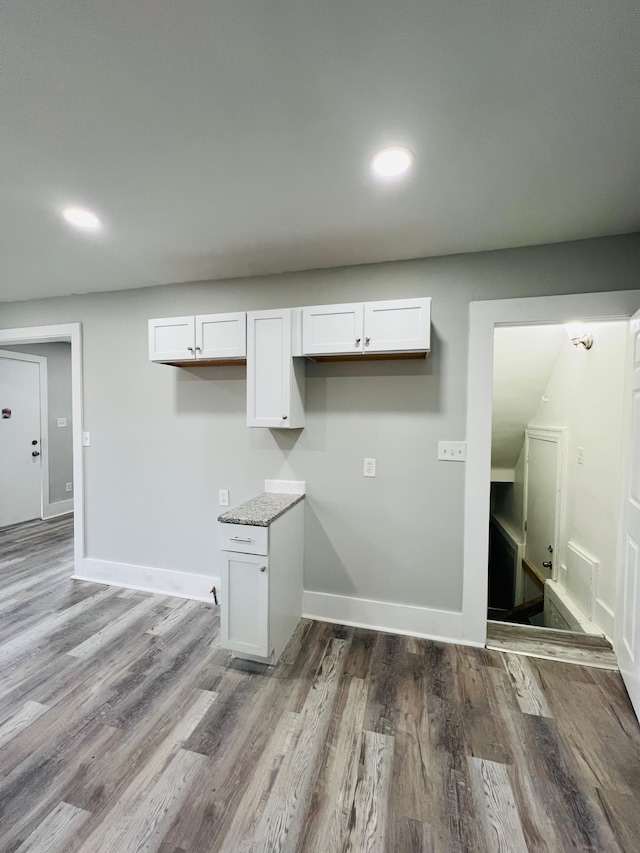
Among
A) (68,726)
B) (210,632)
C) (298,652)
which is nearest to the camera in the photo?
(68,726)

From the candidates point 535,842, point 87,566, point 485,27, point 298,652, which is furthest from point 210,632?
point 485,27

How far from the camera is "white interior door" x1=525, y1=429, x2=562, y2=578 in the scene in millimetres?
3289

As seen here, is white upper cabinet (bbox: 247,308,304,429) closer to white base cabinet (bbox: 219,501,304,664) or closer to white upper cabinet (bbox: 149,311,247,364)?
white upper cabinet (bbox: 149,311,247,364)

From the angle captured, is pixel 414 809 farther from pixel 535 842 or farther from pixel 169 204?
pixel 169 204

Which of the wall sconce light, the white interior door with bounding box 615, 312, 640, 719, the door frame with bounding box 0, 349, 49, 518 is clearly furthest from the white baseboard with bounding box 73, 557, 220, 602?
the wall sconce light

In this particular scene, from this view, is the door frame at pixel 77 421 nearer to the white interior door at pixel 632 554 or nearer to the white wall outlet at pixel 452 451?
the white wall outlet at pixel 452 451

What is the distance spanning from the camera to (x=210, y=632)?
93.5 inches

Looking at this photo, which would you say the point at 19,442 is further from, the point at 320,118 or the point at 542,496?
the point at 542,496

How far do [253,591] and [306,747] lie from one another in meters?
0.72

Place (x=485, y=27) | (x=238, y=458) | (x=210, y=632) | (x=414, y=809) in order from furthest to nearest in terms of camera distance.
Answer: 1. (x=238, y=458)
2. (x=210, y=632)
3. (x=414, y=809)
4. (x=485, y=27)

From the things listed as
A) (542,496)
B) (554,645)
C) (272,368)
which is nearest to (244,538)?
(272,368)

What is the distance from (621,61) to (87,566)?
166 inches

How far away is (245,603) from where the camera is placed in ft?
6.57

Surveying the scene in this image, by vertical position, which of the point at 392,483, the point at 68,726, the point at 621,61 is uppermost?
the point at 621,61
